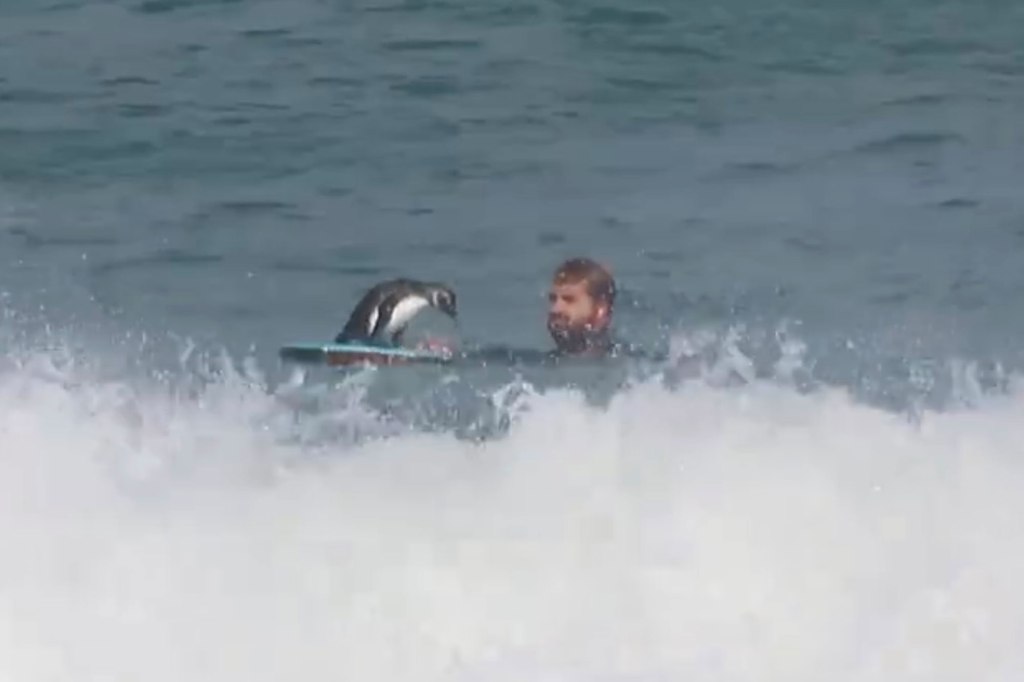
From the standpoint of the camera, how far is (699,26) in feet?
47.0

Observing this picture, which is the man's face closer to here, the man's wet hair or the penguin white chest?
the man's wet hair

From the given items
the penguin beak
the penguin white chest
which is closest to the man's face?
the penguin beak

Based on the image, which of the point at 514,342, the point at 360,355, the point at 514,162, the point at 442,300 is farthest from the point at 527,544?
the point at 514,162

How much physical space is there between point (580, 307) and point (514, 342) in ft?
6.26

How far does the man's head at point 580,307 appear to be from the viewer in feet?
27.2

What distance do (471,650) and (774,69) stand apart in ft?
25.3

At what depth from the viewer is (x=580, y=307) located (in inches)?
327

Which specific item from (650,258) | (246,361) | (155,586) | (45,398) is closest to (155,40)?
(650,258)

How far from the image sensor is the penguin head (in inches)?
325

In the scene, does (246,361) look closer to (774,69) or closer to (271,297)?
(271,297)

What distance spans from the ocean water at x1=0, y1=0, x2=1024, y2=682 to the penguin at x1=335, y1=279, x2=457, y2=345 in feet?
0.59

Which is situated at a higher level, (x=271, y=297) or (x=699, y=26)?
(x=699, y=26)

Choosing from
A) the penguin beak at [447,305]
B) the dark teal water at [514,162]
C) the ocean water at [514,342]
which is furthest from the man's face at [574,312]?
the dark teal water at [514,162]

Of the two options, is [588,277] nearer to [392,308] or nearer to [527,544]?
[392,308]
